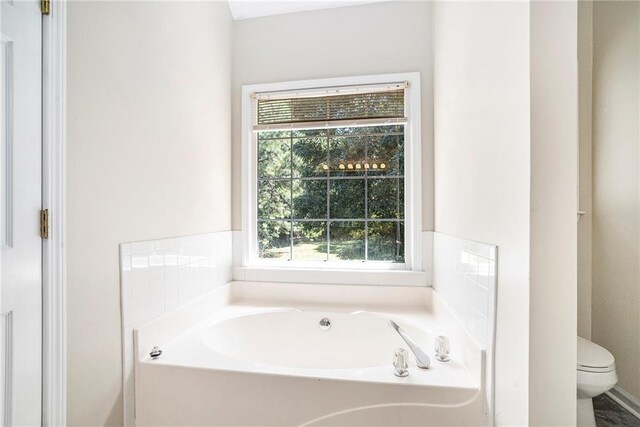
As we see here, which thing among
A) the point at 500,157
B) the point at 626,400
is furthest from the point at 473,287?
the point at 626,400

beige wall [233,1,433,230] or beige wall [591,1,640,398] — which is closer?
beige wall [591,1,640,398]

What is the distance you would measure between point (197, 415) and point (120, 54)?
1577 millimetres

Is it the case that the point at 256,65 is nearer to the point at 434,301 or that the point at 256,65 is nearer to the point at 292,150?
the point at 292,150

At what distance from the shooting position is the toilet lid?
4.97 ft

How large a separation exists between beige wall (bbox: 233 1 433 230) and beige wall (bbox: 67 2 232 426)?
0.46m

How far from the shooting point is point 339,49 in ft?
7.26

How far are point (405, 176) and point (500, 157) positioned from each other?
1.09 m

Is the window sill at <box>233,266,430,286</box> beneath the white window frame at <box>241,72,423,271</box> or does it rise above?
beneath

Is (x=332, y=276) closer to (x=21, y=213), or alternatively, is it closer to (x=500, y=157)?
(x=500, y=157)

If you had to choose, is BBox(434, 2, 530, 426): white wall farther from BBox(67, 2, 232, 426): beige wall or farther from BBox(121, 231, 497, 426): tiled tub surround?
BBox(67, 2, 232, 426): beige wall

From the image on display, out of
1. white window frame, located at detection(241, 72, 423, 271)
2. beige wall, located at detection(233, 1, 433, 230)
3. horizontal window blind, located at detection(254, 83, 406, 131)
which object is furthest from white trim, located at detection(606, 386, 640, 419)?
horizontal window blind, located at detection(254, 83, 406, 131)

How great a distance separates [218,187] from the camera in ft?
7.02

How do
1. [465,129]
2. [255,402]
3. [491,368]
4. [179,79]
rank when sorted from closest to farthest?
[491,368] → [255,402] → [465,129] → [179,79]

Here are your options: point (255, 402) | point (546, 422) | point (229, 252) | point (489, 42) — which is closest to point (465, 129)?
point (489, 42)
